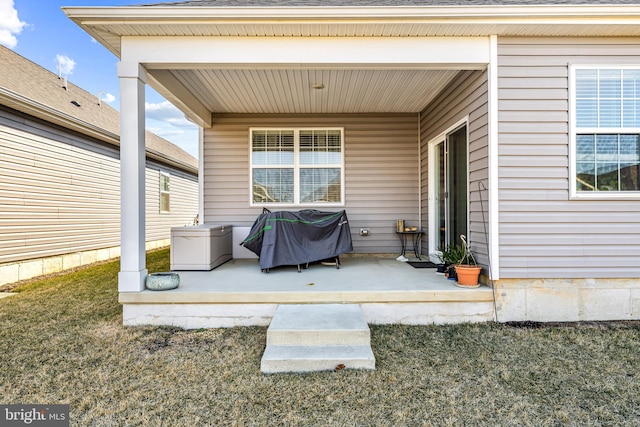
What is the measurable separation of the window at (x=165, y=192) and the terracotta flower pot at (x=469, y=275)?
30.1ft

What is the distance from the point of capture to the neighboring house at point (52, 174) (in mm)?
A: 5328

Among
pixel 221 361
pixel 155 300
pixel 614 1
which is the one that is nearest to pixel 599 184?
pixel 614 1

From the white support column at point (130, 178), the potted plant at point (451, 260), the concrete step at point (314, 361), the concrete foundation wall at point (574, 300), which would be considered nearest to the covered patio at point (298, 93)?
the white support column at point (130, 178)

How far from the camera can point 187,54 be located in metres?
3.47

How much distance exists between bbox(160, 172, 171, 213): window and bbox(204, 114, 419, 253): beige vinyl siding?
5266 millimetres

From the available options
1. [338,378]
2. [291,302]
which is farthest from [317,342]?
[291,302]

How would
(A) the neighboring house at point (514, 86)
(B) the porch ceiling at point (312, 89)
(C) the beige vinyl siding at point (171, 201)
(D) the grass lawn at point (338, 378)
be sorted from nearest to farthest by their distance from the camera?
1. (D) the grass lawn at point (338, 378)
2. (A) the neighboring house at point (514, 86)
3. (B) the porch ceiling at point (312, 89)
4. (C) the beige vinyl siding at point (171, 201)

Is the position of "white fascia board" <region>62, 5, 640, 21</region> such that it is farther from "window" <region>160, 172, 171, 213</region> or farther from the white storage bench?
"window" <region>160, 172, 171, 213</region>

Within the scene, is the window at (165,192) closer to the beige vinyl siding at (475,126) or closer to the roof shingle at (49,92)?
the roof shingle at (49,92)

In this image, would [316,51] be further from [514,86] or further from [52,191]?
[52,191]

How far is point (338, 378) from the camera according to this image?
2.39 m

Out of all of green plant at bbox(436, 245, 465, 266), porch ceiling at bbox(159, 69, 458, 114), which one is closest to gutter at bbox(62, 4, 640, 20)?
porch ceiling at bbox(159, 69, 458, 114)

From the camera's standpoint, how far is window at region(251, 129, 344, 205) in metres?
5.89

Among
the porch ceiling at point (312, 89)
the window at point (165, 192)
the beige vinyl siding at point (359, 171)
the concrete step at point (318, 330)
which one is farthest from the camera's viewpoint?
the window at point (165, 192)
